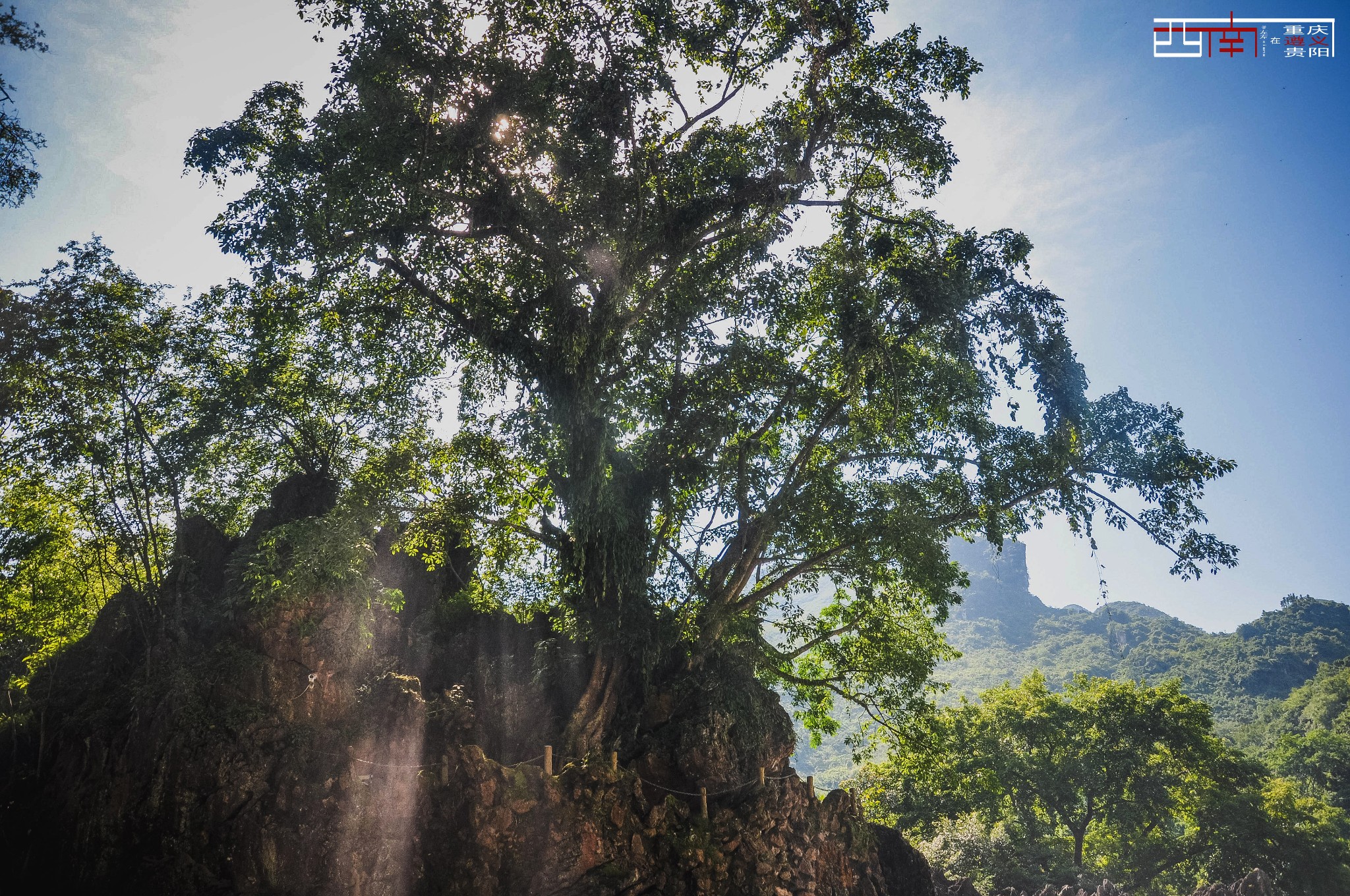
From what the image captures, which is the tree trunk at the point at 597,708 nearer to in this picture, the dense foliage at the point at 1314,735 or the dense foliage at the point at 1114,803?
the dense foliage at the point at 1114,803

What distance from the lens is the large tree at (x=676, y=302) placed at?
1017 cm

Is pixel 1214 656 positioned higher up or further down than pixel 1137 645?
further down

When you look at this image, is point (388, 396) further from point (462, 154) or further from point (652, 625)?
point (652, 625)

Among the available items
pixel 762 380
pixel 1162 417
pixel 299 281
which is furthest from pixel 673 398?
pixel 1162 417

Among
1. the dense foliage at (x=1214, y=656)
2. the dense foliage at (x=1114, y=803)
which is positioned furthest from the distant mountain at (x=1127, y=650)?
the dense foliage at (x=1114, y=803)

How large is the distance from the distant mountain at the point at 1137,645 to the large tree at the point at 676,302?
1788 centimetres

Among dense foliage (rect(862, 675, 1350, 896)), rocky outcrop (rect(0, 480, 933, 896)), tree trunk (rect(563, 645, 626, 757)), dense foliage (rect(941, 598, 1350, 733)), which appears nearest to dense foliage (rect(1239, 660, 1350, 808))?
dense foliage (rect(941, 598, 1350, 733))

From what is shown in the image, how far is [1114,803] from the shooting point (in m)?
24.5

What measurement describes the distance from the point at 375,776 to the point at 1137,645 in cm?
11157

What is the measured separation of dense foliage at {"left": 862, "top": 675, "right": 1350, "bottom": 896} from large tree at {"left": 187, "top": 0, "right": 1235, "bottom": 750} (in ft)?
42.7

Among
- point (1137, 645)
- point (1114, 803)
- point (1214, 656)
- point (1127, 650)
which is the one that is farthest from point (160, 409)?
point (1137, 645)

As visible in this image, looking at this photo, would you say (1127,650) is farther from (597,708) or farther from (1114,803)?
(597,708)

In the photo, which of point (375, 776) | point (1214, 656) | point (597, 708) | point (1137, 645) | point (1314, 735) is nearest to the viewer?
point (375, 776)

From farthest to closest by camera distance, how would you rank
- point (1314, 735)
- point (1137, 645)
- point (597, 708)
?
point (1137, 645), point (1314, 735), point (597, 708)
